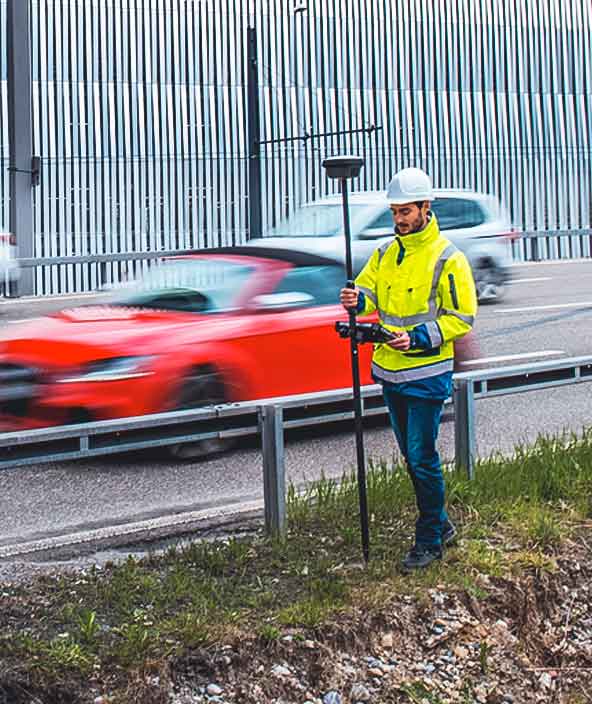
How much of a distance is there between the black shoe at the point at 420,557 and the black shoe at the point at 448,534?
140 millimetres

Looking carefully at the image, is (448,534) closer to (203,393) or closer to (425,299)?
(425,299)

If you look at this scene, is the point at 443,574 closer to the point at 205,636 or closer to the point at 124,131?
the point at 205,636

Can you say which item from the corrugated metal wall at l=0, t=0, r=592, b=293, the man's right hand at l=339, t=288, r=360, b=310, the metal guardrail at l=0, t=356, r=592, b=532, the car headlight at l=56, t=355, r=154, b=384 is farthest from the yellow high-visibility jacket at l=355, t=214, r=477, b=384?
the corrugated metal wall at l=0, t=0, r=592, b=293

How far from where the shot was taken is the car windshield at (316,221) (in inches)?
506

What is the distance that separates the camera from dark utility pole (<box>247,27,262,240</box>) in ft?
98.5

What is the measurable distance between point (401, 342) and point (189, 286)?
4.75 meters

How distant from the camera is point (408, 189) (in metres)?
5.52

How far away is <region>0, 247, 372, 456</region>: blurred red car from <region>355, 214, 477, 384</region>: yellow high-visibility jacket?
317 cm

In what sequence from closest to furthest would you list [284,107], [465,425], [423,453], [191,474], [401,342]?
1. [401,342]
2. [423,453]
3. [465,425]
4. [191,474]
5. [284,107]

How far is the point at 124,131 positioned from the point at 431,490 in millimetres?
30580

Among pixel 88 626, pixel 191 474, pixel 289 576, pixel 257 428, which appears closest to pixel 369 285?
pixel 257 428

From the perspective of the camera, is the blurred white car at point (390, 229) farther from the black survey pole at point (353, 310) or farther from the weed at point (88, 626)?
the weed at point (88, 626)

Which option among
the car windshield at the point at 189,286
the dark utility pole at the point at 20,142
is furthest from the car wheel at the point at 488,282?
the dark utility pole at the point at 20,142

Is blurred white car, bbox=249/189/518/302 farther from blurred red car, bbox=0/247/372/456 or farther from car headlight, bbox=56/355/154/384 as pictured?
car headlight, bbox=56/355/154/384
